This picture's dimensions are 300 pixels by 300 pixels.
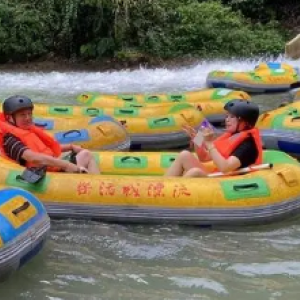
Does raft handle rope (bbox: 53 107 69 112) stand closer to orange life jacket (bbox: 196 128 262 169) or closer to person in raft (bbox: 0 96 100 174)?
person in raft (bbox: 0 96 100 174)

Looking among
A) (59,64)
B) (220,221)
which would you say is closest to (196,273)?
(220,221)

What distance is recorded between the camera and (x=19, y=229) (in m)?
3.81

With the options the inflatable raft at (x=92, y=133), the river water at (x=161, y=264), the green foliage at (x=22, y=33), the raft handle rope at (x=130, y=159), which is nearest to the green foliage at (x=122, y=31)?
the green foliage at (x=22, y=33)

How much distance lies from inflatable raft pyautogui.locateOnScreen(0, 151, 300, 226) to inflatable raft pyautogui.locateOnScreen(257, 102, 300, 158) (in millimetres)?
1638

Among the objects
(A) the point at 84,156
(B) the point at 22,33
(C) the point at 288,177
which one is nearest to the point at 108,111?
(A) the point at 84,156

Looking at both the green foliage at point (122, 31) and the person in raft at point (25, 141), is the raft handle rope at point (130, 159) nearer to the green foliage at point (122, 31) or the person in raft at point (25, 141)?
the person in raft at point (25, 141)

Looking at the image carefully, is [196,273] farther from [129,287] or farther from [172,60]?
[172,60]

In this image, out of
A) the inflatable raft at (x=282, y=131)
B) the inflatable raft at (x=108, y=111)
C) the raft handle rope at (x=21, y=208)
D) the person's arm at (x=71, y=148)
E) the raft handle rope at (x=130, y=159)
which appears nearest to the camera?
the raft handle rope at (x=21, y=208)

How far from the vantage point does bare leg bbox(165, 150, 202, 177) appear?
4922 millimetres

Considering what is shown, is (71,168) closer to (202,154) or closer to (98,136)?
(202,154)


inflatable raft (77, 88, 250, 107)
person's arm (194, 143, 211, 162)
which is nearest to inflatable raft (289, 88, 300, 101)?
inflatable raft (77, 88, 250, 107)

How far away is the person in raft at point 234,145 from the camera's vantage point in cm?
479

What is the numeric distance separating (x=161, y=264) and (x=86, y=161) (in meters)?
1.26

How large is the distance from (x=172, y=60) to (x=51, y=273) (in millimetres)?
9758
